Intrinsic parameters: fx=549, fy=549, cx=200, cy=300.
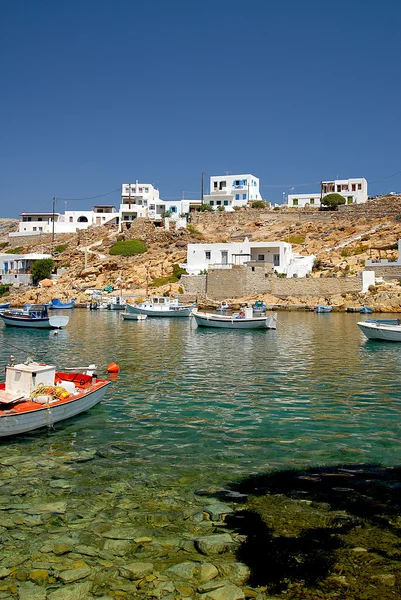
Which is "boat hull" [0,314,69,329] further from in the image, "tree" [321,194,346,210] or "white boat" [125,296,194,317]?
"tree" [321,194,346,210]

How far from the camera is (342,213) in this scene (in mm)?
73188

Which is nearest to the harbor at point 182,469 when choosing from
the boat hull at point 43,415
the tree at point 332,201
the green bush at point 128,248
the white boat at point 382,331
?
the boat hull at point 43,415

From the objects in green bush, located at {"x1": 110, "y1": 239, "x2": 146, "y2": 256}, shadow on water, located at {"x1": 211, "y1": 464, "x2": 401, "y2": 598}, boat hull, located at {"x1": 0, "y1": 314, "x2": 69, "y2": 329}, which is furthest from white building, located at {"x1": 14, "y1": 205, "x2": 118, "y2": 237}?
shadow on water, located at {"x1": 211, "y1": 464, "x2": 401, "y2": 598}

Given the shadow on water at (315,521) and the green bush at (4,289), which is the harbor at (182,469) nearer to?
the shadow on water at (315,521)

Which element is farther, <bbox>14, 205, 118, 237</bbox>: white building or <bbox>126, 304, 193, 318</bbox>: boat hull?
<bbox>14, 205, 118, 237</bbox>: white building

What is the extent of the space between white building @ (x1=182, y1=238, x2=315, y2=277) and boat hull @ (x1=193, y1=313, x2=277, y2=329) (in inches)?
826

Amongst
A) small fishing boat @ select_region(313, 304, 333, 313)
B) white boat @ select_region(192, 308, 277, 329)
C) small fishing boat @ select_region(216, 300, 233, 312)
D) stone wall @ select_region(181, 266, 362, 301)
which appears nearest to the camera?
white boat @ select_region(192, 308, 277, 329)

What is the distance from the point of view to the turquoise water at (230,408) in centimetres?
966

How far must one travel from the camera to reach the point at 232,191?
8706cm

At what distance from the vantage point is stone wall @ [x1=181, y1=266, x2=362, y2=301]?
54.2 meters

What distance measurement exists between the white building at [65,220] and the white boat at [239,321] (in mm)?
52002

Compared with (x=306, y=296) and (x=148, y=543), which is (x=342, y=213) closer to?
(x=306, y=296)

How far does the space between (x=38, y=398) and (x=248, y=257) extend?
48266 millimetres

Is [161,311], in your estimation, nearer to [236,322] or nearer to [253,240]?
[236,322]
